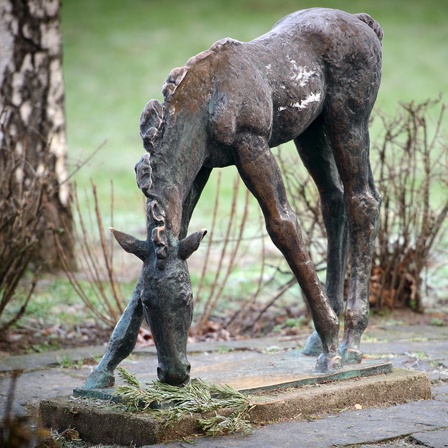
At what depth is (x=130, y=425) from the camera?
3885 mm

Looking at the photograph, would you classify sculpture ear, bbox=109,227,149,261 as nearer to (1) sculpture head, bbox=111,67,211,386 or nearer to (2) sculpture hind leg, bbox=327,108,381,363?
(1) sculpture head, bbox=111,67,211,386

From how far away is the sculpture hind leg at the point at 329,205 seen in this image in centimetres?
502

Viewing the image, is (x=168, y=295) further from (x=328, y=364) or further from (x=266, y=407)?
(x=328, y=364)

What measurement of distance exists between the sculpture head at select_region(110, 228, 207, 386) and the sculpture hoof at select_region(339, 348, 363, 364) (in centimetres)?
114

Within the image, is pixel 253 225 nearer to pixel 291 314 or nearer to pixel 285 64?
pixel 291 314

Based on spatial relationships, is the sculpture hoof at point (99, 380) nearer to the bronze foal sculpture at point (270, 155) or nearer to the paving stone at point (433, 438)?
the bronze foal sculpture at point (270, 155)

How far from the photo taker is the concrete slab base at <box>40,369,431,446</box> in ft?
12.7

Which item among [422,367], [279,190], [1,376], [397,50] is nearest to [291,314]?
[422,367]

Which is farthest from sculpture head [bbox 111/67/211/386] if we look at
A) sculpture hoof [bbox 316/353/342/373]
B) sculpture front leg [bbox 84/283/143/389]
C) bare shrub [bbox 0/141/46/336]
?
bare shrub [bbox 0/141/46/336]

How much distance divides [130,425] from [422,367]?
230cm

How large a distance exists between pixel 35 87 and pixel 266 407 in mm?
5118

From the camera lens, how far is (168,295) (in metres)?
3.81

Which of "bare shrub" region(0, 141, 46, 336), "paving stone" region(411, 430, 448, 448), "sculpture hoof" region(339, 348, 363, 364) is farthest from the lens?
"bare shrub" region(0, 141, 46, 336)

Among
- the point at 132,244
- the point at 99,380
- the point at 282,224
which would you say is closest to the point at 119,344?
the point at 99,380
